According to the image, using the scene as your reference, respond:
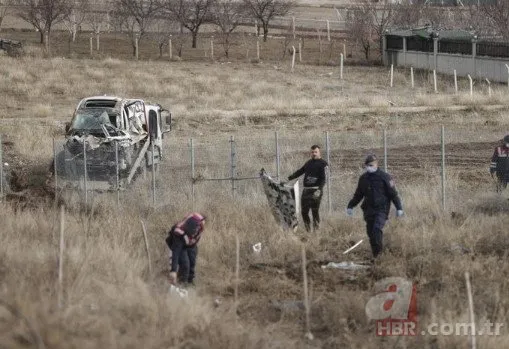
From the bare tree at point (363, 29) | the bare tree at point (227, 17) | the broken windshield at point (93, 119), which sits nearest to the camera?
the broken windshield at point (93, 119)

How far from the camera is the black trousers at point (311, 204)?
1858 centimetres

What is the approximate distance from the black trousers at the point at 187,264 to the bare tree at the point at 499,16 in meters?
44.7

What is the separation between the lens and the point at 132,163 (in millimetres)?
24172

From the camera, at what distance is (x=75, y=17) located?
67250 mm

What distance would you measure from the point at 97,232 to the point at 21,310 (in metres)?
7.99

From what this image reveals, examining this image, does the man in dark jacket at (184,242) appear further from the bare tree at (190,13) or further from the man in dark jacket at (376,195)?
the bare tree at (190,13)

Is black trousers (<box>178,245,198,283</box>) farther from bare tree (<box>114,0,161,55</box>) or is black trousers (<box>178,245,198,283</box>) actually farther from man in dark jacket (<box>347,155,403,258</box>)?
bare tree (<box>114,0,161,55</box>)

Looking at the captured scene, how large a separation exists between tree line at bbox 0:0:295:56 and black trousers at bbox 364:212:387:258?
43.7m

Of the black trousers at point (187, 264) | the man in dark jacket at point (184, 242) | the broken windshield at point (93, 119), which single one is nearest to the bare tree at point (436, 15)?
the broken windshield at point (93, 119)

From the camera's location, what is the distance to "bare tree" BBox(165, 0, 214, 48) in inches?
2514

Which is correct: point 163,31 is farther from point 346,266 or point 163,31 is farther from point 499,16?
point 346,266

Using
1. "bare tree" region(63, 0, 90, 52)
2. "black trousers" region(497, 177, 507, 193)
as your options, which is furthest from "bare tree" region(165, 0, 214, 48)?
"black trousers" region(497, 177, 507, 193)

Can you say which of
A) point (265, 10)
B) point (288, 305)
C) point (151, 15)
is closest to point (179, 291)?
point (288, 305)

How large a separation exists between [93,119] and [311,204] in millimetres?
8728
